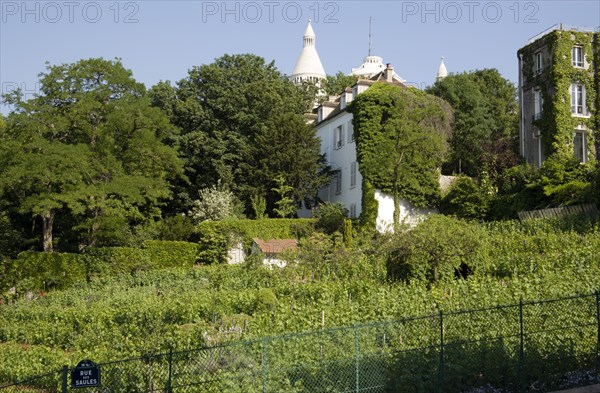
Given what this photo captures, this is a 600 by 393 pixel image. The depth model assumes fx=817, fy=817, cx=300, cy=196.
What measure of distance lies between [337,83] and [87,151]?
1639 inches

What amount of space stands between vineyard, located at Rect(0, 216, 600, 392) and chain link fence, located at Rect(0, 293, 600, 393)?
0.11 ft

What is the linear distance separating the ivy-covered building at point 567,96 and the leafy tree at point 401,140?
5103 millimetres

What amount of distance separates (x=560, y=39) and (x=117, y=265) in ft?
80.7

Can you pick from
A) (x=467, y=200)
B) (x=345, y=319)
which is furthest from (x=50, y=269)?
(x=345, y=319)

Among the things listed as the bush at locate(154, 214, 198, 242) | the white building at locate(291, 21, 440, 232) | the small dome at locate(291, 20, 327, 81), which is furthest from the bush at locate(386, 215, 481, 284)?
the small dome at locate(291, 20, 327, 81)

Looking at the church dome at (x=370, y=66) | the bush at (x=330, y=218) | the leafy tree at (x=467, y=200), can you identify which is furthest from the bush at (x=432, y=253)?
the church dome at (x=370, y=66)

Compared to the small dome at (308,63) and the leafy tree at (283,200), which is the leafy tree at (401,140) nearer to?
the leafy tree at (283,200)

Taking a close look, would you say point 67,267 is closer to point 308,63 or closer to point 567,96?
point 567,96

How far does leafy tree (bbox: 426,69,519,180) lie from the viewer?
1832 inches

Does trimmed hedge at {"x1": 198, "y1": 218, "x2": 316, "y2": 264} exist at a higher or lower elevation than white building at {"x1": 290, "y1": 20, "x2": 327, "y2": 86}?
lower

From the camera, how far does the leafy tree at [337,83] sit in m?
75.6

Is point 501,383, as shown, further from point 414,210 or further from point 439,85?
point 439,85

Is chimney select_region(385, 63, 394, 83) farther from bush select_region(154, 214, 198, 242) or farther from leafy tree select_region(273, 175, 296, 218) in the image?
bush select_region(154, 214, 198, 242)

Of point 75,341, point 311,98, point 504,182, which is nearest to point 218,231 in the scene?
point 504,182
